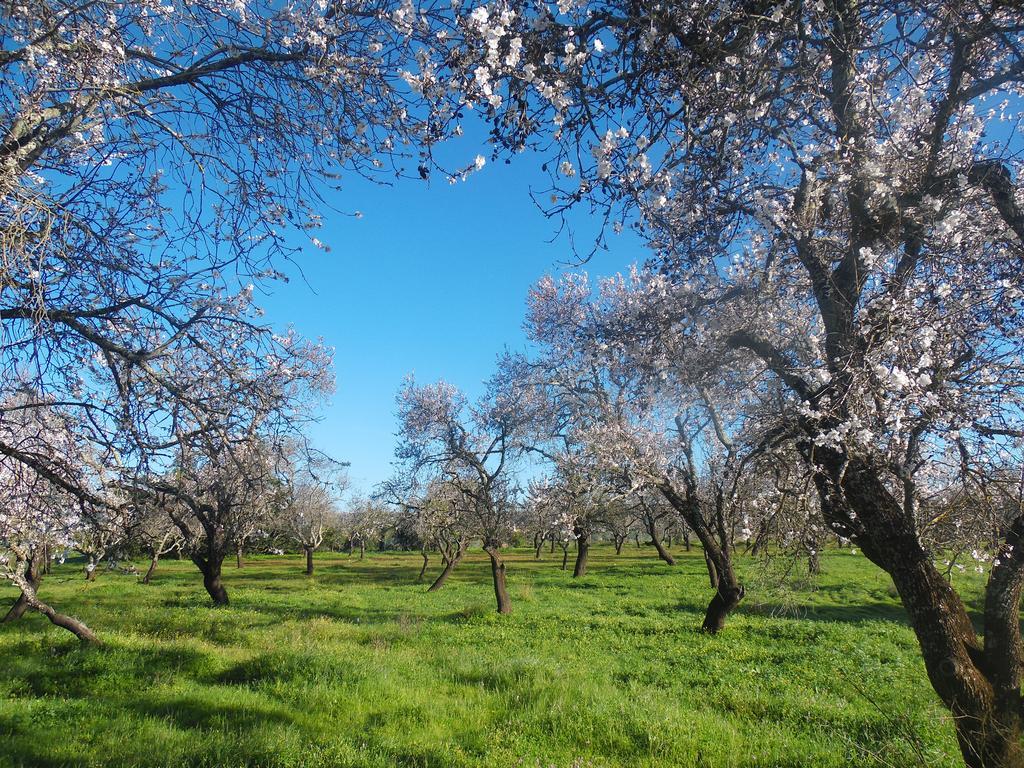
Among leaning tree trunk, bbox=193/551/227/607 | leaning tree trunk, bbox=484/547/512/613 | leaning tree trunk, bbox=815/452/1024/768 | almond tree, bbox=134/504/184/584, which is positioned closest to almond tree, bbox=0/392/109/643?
almond tree, bbox=134/504/184/584

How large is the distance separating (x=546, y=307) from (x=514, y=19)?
21193 mm

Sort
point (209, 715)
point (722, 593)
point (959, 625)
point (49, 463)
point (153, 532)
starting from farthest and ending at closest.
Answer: point (722, 593), point (153, 532), point (209, 715), point (49, 463), point (959, 625)

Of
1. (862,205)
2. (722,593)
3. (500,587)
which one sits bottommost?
(500,587)

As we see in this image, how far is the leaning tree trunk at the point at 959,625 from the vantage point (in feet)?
16.3

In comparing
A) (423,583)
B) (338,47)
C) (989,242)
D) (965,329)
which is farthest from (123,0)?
(423,583)

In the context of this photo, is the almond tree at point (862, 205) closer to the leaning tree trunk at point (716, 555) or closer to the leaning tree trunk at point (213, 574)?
the leaning tree trunk at point (716, 555)

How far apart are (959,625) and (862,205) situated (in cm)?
400

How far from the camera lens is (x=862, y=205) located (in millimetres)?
5527

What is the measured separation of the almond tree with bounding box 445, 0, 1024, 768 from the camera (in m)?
3.84

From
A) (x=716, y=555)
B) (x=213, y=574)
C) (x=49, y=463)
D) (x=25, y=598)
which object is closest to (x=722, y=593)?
(x=716, y=555)

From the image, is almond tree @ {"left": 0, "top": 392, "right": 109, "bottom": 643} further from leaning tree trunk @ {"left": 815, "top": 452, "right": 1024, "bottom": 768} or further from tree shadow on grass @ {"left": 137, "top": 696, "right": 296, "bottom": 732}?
leaning tree trunk @ {"left": 815, "top": 452, "right": 1024, "bottom": 768}

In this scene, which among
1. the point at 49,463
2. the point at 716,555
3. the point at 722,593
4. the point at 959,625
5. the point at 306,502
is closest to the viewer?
the point at 959,625

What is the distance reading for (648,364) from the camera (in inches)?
298

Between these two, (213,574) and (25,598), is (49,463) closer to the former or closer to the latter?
(25,598)
